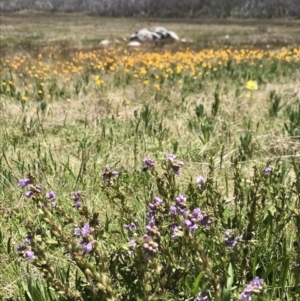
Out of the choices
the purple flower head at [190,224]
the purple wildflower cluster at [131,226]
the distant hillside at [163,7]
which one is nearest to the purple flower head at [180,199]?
the purple flower head at [190,224]

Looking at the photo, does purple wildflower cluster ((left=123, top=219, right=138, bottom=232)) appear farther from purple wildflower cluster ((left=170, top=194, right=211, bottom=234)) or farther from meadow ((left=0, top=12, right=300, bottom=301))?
purple wildflower cluster ((left=170, top=194, right=211, bottom=234))

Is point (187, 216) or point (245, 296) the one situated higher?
point (187, 216)

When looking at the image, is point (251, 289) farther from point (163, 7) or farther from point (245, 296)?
point (163, 7)

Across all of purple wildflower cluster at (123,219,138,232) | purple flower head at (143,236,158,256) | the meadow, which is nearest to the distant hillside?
the meadow

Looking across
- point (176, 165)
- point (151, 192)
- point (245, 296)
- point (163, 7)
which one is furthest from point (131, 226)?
point (163, 7)

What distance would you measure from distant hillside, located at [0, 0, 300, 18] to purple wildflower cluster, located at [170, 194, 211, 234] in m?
110

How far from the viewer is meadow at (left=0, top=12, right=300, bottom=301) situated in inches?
67.0

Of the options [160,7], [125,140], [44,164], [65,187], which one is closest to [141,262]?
[65,187]

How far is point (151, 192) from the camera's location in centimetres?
321

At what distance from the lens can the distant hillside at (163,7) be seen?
112812 millimetres

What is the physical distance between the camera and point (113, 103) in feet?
24.1

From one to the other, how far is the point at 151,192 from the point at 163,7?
5015 inches

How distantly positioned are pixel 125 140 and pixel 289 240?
107 inches

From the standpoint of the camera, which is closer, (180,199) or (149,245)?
(149,245)
